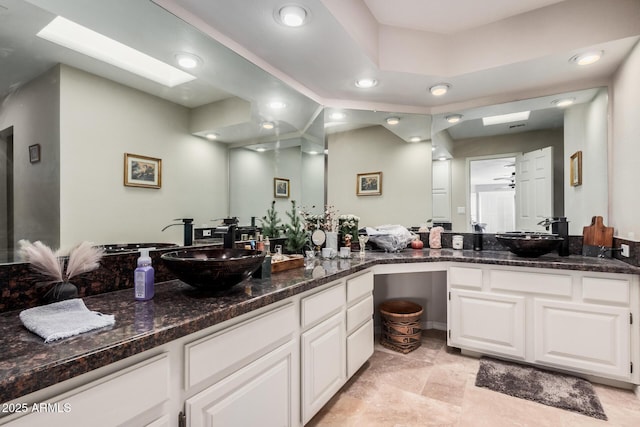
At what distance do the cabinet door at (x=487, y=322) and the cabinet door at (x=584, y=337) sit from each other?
118 mm

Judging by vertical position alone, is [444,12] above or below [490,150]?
above

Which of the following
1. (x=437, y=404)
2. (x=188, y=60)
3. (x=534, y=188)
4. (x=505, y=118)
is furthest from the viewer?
(x=505, y=118)

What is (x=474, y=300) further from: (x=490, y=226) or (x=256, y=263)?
(x=256, y=263)

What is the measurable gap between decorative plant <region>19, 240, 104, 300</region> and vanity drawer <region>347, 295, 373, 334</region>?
4.74 feet

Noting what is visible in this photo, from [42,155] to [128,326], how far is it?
0.83m

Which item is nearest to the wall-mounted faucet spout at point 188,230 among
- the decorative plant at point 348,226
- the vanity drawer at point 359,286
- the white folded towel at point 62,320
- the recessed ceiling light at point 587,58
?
the white folded towel at point 62,320

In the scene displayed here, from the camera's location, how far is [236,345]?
45.4 inches

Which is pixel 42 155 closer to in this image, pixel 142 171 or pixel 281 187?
pixel 142 171

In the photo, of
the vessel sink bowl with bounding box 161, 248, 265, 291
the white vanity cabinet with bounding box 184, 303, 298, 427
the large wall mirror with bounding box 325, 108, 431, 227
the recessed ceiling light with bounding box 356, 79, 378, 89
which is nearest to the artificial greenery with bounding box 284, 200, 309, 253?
the large wall mirror with bounding box 325, 108, 431, 227

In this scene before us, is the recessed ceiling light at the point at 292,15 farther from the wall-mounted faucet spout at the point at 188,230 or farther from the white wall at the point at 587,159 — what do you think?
the white wall at the point at 587,159

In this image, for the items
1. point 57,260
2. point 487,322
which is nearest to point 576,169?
point 487,322

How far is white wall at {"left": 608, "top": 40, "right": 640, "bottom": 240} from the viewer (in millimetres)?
2021

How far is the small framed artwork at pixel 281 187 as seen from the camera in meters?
2.42

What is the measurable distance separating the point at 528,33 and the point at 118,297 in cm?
297
